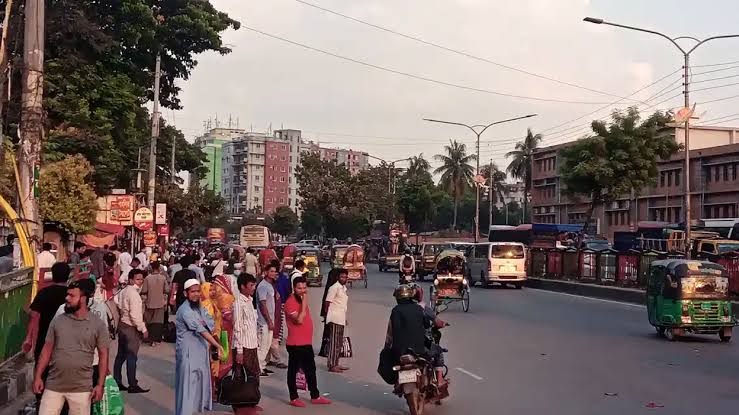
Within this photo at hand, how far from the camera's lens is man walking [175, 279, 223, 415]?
29.1 ft

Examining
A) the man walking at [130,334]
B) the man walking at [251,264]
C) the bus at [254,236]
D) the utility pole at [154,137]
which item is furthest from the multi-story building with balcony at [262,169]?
the man walking at [130,334]

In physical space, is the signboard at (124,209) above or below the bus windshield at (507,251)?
above

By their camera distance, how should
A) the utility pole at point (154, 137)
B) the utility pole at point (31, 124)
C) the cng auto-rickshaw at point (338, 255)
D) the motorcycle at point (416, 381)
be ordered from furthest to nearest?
the cng auto-rickshaw at point (338, 255)
the utility pole at point (154, 137)
the utility pole at point (31, 124)
the motorcycle at point (416, 381)

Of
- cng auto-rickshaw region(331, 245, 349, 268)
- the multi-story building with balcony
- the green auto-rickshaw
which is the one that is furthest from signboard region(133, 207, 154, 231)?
the multi-story building with balcony

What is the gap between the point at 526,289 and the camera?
38625 mm

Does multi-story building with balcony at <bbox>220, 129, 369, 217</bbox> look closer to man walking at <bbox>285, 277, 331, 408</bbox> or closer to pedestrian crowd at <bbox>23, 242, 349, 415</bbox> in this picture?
pedestrian crowd at <bbox>23, 242, 349, 415</bbox>

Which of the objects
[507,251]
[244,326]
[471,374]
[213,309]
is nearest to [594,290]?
[507,251]

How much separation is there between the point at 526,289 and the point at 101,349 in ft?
→ 107

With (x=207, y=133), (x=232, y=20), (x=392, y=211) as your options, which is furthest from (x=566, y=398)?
(x=207, y=133)

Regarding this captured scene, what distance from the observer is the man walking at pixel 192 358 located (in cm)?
887

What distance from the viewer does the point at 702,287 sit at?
18078mm

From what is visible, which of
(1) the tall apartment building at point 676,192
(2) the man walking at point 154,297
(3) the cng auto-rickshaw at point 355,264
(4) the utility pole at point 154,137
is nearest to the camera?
(2) the man walking at point 154,297

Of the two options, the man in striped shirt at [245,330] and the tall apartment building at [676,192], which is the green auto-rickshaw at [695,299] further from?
the tall apartment building at [676,192]

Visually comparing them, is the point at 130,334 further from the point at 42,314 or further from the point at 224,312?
the point at 42,314
